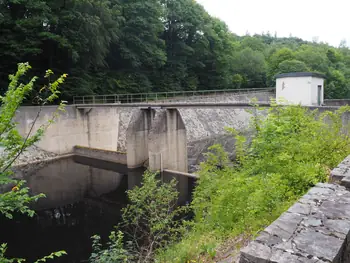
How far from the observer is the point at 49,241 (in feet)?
36.9

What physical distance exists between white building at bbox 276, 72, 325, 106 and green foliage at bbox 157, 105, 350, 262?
15416 millimetres

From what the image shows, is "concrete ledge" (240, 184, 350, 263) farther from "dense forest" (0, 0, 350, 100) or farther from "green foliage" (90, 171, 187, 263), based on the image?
"dense forest" (0, 0, 350, 100)

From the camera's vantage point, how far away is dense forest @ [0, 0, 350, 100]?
22.3 meters

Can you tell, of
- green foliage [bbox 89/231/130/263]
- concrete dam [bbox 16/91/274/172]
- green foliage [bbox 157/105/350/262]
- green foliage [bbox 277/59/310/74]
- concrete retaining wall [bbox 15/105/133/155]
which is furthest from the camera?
green foliage [bbox 277/59/310/74]

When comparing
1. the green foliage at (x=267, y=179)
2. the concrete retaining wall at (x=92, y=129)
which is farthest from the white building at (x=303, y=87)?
the green foliage at (x=267, y=179)

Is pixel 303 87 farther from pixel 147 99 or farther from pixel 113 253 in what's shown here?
pixel 113 253

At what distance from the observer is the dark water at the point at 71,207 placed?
35.5 feet

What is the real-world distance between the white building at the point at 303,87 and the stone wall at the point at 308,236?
1953cm

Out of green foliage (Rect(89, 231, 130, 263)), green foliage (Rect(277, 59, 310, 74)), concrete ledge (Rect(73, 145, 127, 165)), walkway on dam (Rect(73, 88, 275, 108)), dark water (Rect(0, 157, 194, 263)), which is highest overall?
green foliage (Rect(277, 59, 310, 74))

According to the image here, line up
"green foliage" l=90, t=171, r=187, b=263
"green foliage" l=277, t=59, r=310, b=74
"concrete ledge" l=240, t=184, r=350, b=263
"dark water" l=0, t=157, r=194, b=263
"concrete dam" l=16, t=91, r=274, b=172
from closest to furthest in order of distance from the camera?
"concrete ledge" l=240, t=184, r=350, b=263 → "green foliage" l=90, t=171, r=187, b=263 → "dark water" l=0, t=157, r=194, b=263 → "concrete dam" l=16, t=91, r=274, b=172 → "green foliage" l=277, t=59, r=310, b=74

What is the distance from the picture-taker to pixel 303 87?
2184cm

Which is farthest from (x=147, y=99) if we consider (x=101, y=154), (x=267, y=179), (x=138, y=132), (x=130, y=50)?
(x=267, y=179)

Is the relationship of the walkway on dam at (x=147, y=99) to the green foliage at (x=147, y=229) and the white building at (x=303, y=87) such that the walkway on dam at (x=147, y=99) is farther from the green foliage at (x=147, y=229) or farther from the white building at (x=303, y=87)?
the green foliage at (x=147, y=229)

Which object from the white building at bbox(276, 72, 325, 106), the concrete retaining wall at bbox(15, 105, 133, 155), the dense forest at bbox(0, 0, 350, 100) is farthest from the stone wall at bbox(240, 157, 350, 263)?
the dense forest at bbox(0, 0, 350, 100)
